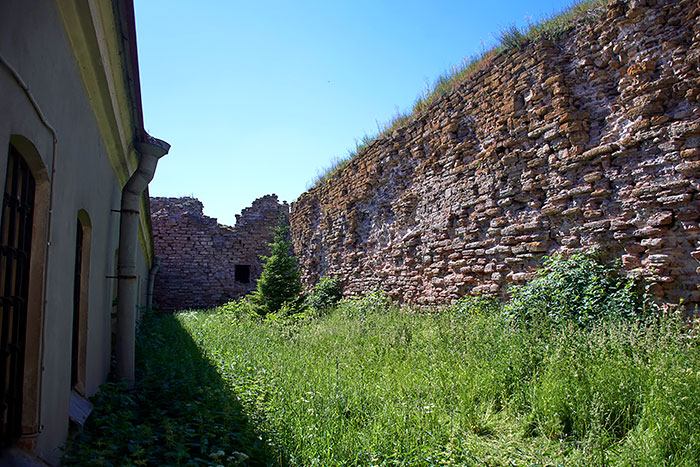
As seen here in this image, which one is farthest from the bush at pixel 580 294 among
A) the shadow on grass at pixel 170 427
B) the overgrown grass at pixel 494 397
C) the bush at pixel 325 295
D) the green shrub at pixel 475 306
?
the bush at pixel 325 295

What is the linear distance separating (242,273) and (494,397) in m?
17.0

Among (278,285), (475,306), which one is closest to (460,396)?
(475,306)

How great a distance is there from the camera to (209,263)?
19094mm

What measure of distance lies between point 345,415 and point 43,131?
329cm

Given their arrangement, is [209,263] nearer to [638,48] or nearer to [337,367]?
[337,367]

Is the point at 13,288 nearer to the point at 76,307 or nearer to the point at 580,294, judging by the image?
the point at 76,307

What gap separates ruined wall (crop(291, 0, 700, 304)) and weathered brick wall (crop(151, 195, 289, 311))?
36.5ft

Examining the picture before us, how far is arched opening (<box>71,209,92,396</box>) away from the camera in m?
3.57

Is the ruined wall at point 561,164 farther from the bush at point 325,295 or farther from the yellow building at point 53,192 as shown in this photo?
the yellow building at point 53,192

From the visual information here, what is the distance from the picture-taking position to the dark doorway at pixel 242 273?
19828 mm

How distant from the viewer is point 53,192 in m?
2.44

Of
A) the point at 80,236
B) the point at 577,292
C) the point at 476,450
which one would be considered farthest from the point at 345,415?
the point at 577,292

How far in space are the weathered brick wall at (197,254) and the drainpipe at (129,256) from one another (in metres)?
13.7

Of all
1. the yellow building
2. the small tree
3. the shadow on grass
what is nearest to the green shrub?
the shadow on grass
